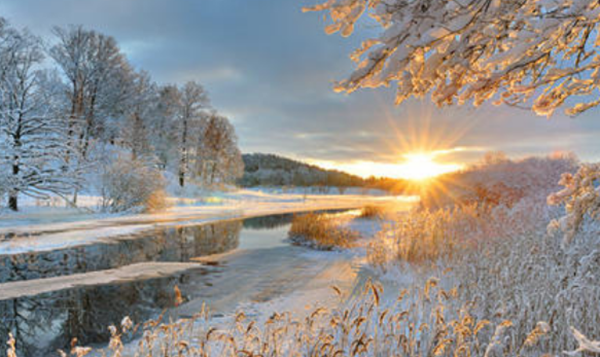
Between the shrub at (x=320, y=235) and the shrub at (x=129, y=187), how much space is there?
9397 millimetres

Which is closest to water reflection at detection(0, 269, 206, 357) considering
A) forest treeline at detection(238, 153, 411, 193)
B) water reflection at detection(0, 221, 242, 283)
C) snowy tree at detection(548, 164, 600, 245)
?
water reflection at detection(0, 221, 242, 283)

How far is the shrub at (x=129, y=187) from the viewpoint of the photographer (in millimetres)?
19328

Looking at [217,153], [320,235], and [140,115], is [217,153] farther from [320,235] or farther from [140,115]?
[320,235]

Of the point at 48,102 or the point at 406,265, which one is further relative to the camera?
the point at 48,102

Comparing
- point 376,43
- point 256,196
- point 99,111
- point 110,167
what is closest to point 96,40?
point 99,111

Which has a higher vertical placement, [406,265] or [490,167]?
[490,167]

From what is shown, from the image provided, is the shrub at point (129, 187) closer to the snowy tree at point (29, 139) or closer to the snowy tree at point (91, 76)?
the snowy tree at point (29, 139)

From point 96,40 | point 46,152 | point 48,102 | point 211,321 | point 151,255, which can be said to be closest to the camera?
point 211,321

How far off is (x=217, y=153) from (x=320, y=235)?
2850cm

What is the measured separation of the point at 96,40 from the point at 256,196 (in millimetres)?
20438

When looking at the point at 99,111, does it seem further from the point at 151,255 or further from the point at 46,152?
the point at 151,255

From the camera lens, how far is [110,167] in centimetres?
1975

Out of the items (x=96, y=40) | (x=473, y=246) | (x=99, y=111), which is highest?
(x=96, y=40)

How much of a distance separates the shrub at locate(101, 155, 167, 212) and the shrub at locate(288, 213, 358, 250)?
30.8 ft
